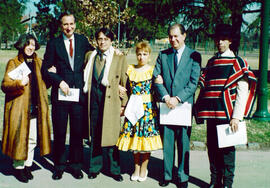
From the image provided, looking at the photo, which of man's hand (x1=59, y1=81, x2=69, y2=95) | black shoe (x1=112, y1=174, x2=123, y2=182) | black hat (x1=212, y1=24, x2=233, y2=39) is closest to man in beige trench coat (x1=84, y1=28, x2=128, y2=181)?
black shoe (x1=112, y1=174, x2=123, y2=182)

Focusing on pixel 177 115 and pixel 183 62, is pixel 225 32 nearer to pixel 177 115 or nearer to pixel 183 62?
pixel 183 62

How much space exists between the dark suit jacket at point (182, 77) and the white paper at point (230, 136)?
566mm

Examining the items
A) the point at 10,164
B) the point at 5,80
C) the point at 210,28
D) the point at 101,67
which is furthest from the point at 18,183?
the point at 210,28

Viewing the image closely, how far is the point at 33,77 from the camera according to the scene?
425cm

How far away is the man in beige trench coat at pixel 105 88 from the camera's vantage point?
4246mm

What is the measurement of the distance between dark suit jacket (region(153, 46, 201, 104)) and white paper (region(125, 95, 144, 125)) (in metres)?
0.28

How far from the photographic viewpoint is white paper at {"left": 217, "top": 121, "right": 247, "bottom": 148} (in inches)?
145

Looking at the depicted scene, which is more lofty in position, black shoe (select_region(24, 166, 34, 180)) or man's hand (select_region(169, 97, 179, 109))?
man's hand (select_region(169, 97, 179, 109))

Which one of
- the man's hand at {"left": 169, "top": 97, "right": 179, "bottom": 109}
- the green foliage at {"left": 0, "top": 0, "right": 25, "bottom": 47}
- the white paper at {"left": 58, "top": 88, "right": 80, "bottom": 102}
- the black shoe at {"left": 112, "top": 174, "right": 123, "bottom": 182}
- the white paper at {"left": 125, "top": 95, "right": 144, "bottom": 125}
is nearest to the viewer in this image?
the man's hand at {"left": 169, "top": 97, "right": 179, "bottom": 109}

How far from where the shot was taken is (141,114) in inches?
162

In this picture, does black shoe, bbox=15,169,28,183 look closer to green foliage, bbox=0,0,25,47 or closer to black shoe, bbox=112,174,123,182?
black shoe, bbox=112,174,123,182

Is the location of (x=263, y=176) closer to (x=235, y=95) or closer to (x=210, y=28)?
(x=235, y=95)

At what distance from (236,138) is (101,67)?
6.27 feet

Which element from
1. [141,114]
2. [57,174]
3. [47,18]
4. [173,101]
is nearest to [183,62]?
[173,101]
